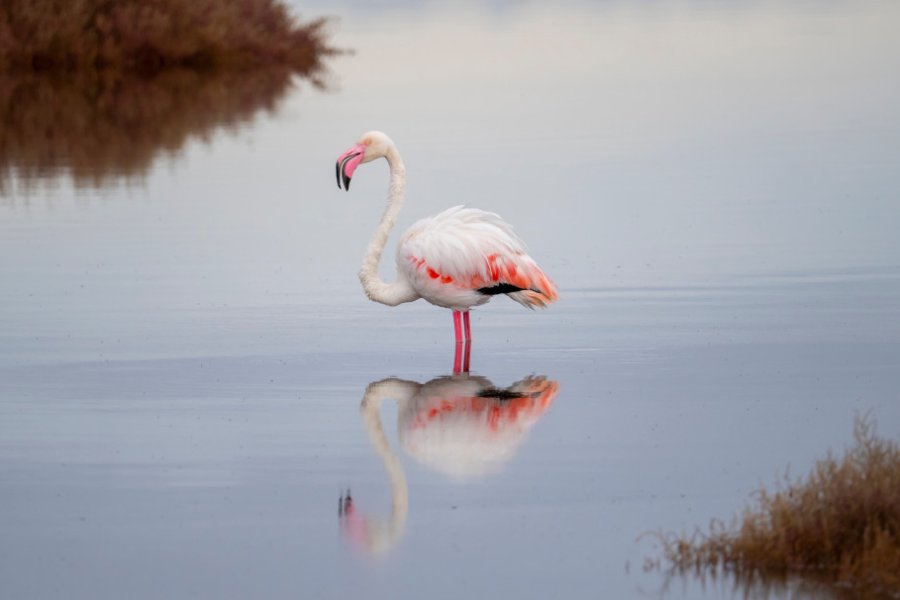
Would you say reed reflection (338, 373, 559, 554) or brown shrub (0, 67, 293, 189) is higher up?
brown shrub (0, 67, 293, 189)

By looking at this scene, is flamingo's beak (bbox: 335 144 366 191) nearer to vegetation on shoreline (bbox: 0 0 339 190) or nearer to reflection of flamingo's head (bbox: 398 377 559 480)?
reflection of flamingo's head (bbox: 398 377 559 480)

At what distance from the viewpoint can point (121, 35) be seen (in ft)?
127

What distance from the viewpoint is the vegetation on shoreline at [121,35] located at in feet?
124

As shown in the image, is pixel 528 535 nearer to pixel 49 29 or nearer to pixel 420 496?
pixel 420 496

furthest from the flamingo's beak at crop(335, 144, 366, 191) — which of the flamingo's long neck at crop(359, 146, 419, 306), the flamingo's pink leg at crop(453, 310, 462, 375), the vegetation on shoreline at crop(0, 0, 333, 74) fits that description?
the vegetation on shoreline at crop(0, 0, 333, 74)

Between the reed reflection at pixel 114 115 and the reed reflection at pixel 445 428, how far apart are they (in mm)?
11247

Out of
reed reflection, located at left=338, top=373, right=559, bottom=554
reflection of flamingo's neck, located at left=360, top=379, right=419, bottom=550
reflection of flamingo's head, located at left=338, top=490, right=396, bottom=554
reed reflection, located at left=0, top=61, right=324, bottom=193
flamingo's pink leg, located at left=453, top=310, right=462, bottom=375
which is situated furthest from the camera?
reed reflection, located at left=0, top=61, right=324, bottom=193

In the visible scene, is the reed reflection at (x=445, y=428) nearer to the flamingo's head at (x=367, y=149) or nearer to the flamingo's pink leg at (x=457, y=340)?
the flamingo's pink leg at (x=457, y=340)

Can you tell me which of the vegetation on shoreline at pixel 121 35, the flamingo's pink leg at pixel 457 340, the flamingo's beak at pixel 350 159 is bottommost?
the flamingo's pink leg at pixel 457 340

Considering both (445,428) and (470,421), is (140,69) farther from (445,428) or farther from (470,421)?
(445,428)

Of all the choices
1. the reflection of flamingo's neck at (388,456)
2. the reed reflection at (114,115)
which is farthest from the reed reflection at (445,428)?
the reed reflection at (114,115)

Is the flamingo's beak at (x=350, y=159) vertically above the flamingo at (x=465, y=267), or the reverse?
the flamingo's beak at (x=350, y=159)

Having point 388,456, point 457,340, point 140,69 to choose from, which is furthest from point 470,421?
point 140,69

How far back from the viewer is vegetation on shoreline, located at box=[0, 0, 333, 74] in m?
37.8
